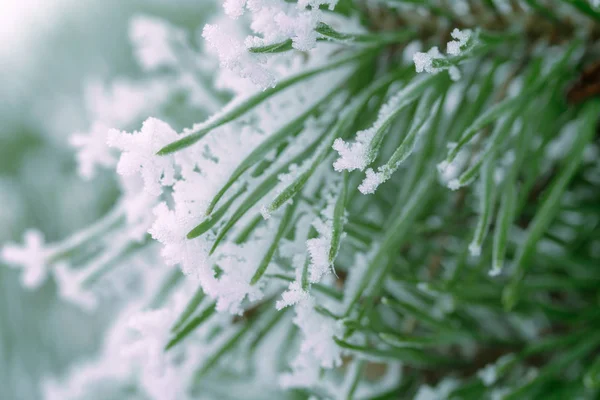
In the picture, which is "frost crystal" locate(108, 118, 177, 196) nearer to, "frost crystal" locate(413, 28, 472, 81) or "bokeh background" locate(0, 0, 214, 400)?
"frost crystal" locate(413, 28, 472, 81)

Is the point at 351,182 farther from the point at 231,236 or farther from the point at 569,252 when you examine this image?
the point at 569,252

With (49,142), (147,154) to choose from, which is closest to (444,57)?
(147,154)

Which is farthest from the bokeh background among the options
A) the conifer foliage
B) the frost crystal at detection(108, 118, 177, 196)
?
the frost crystal at detection(108, 118, 177, 196)

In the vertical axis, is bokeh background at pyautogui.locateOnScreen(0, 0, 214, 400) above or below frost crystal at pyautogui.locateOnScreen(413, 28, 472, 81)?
above

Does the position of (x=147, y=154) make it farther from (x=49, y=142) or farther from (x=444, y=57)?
(x=49, y=142)

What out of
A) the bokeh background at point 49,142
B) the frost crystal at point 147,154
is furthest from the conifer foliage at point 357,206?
the bokeh background at point 49,142

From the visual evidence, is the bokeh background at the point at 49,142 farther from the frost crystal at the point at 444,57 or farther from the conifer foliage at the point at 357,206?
the frost crystal at the point at 444,57
